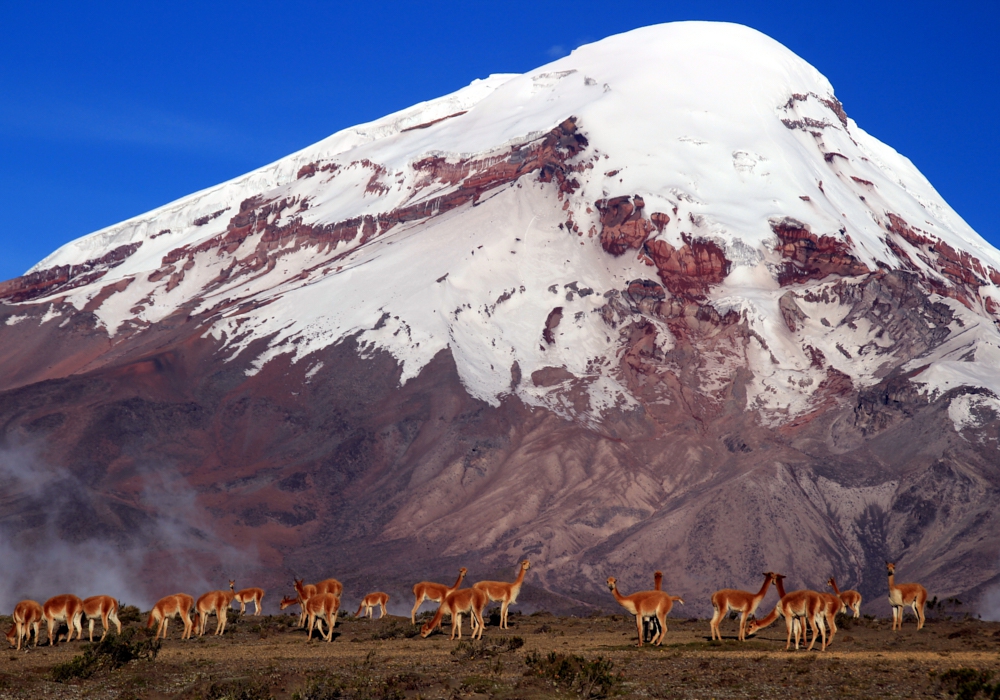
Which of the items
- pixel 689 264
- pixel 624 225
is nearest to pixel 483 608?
pixel 689 264

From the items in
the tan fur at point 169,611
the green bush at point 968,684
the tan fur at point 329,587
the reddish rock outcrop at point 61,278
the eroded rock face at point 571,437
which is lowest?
the green bush at point 968,684

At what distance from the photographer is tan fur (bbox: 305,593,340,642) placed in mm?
32156

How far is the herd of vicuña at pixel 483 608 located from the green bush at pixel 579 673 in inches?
112

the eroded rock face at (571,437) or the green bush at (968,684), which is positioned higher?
the eroded rock face at (571,437)

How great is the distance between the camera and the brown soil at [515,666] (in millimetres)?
23203

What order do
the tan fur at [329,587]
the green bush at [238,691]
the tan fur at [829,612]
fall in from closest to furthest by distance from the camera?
the green bush at [238,691], the tan fur at [829,612], the tan fur at [329,587]

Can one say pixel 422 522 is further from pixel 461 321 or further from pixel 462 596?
pixel 462 596

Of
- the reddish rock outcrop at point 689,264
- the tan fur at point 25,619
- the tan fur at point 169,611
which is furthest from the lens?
the reddish rock outcrop at point 689,264

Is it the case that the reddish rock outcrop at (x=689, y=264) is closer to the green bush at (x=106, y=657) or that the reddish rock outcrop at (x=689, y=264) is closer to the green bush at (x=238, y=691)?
the green bush at (x=106, y=657)

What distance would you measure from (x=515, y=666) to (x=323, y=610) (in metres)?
7.64

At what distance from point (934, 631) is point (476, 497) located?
7083 cm

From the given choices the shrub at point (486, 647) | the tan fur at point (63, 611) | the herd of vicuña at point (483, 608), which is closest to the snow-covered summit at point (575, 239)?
the herd of vicuña at point (483, 608)

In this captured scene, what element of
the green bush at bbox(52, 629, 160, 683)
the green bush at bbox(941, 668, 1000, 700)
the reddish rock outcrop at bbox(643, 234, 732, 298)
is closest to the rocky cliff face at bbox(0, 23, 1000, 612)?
the reddish rock outcrop at bbox(643, 234, 732, 298)

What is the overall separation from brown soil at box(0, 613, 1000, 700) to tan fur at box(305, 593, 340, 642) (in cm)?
42
